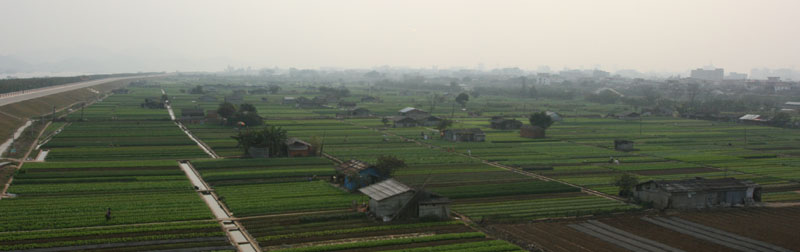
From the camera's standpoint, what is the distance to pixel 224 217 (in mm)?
22141

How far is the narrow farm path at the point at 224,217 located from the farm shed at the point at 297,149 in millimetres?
6589

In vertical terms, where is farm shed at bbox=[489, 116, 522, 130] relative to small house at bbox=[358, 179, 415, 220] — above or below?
below

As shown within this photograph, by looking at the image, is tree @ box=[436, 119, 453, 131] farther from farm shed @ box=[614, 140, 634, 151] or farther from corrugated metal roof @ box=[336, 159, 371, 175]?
corrugated metal roof @ box=[336, 159, 371, 175]

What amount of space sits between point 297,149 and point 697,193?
21.7 metres

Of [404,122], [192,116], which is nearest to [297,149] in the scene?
[404,122]

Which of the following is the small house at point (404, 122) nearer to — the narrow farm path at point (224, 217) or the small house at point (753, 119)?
the narrow farm path at point (224, 217)

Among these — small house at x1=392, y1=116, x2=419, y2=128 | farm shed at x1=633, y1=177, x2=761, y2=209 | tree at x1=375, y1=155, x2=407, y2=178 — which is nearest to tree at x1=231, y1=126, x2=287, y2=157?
tree at x1=375, y1=155, x2=407, y2=178

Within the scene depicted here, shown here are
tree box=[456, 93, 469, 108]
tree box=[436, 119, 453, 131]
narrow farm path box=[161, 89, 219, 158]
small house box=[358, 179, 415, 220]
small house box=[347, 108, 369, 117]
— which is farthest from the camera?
tree box=[456, 93, 469, 108]

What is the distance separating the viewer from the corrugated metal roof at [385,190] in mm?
22547

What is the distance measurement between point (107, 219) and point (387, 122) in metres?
41.5

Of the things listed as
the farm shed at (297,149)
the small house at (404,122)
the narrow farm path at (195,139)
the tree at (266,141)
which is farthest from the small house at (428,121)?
the tree at (266,141)

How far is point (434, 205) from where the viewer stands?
22641 millimetres

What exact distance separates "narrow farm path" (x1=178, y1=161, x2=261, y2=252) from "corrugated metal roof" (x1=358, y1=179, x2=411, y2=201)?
15.9 ft

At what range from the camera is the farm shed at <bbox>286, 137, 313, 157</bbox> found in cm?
3694
